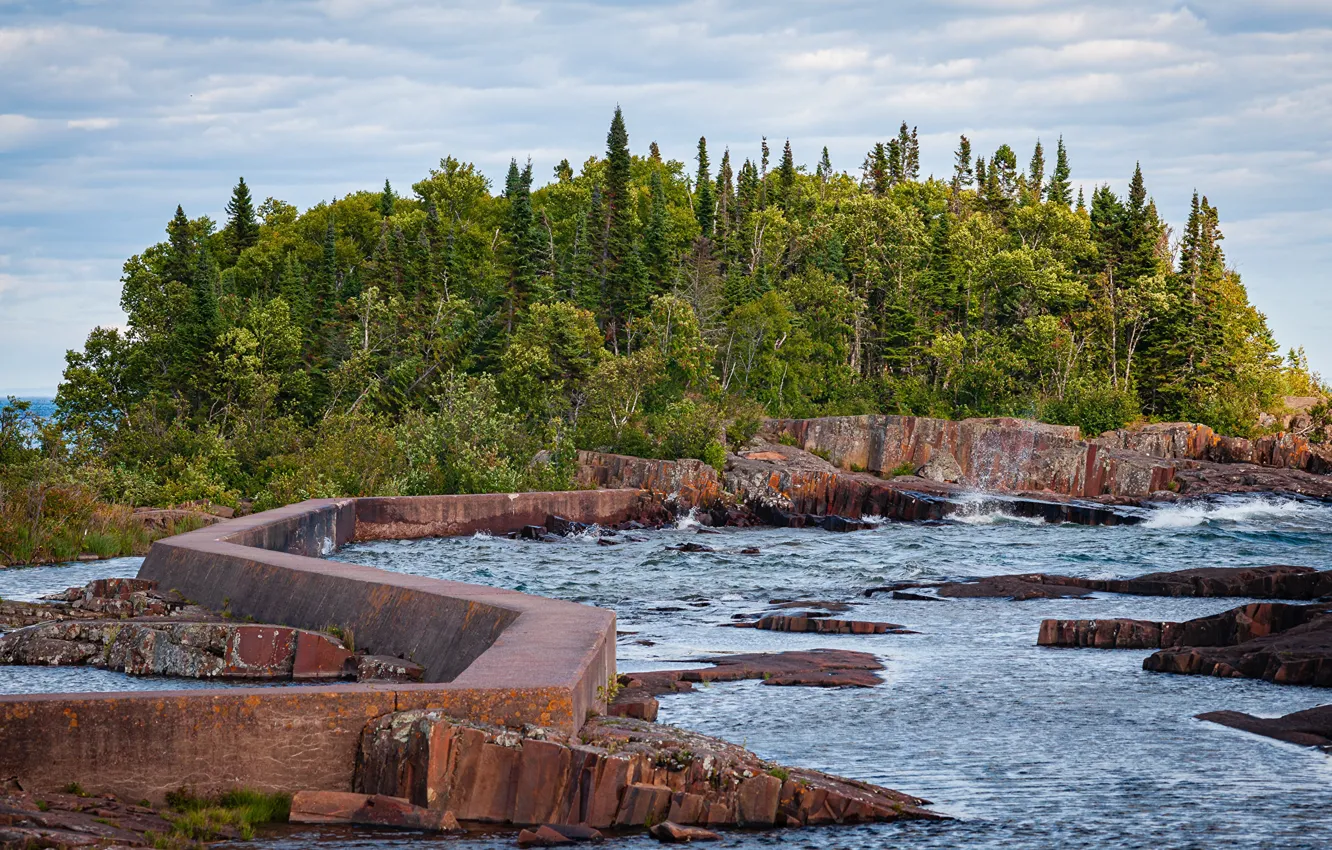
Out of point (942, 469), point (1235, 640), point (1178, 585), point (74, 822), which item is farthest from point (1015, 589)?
point (942, 469)

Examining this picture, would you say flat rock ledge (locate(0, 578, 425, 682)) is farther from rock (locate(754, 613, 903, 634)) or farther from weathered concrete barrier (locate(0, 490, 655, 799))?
rock (locate(754, 613, 903, 634))

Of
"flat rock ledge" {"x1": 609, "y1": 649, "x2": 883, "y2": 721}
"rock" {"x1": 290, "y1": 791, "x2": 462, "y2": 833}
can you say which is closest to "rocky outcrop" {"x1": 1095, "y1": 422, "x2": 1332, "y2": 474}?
"flat rock ledge" {"x1": 609, "y1": 649, "x2": 883, "y2": 721}

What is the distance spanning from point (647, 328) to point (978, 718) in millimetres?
63190

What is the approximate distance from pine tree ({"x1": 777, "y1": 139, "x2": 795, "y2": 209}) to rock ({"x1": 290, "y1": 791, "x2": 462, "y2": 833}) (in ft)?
360

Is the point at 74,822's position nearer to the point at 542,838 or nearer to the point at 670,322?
the point at 542,838

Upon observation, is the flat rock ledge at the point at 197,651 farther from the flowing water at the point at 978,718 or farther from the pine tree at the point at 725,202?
the pine tree at the point at 725,202

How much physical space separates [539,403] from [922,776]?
53.1 metres

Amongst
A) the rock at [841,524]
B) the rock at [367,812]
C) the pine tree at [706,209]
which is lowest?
the rock at [841,524]

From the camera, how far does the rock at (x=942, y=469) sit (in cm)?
5903

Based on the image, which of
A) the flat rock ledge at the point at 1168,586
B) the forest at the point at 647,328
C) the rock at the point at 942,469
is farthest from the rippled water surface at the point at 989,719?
the rock at the point at 942,469

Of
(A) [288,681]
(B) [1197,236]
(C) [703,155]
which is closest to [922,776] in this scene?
(A) [288,681]

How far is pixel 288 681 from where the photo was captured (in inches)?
468

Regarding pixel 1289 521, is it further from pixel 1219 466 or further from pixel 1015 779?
pixel 1015 779

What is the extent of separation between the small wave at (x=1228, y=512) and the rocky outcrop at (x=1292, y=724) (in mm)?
35613
